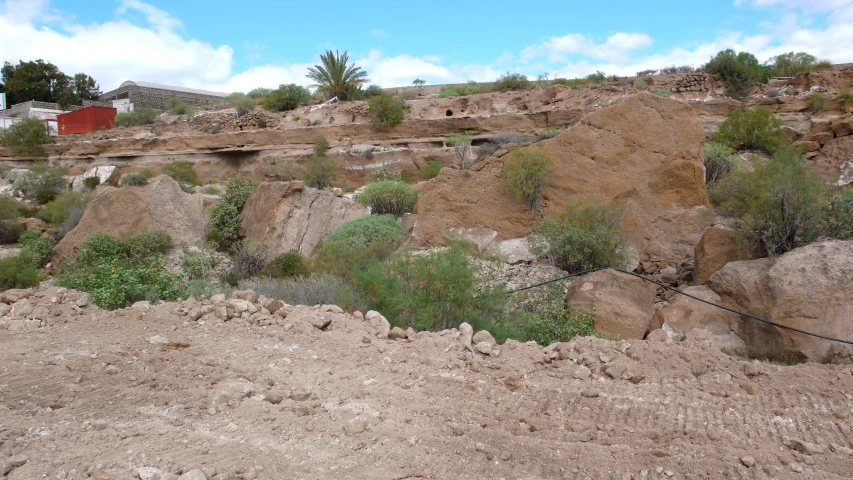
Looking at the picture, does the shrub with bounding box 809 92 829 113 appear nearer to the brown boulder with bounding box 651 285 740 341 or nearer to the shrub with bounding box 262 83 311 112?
the brown boulder with bounding box 651 285 740 341

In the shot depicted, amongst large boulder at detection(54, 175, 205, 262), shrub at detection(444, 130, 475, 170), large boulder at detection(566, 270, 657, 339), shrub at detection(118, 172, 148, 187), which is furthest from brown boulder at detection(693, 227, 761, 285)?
shrub at detection(118, 172, 148, 187)

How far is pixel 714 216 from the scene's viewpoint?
1016 centimetres

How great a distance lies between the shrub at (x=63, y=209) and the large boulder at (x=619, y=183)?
34.9 ft

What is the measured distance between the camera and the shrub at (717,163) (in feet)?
44.4

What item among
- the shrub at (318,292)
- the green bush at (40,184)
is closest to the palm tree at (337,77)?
the green bush at (40,184)

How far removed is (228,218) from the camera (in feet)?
45.1

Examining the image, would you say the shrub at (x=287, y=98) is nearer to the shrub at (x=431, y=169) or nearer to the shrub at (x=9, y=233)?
the shrub at (x=431, y=169)

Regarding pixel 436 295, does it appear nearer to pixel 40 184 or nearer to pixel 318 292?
pixel 318 292

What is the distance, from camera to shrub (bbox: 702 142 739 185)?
44.4 feet

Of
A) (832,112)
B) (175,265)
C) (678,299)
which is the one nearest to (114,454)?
(678,299)

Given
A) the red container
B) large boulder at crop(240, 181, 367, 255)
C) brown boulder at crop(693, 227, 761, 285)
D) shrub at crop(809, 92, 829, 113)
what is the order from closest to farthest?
1. brown boulder at crop(693, 227, 761, 285)
2. large boulder at crop(240, 181, 367, 255)
3. shrub at crop(809, 92, 829, 113)
4. the red container

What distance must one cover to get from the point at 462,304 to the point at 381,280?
40.7 inches

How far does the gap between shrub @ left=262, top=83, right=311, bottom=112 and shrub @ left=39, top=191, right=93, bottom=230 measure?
49.8 feet

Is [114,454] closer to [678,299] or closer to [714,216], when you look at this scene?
[678,299]
